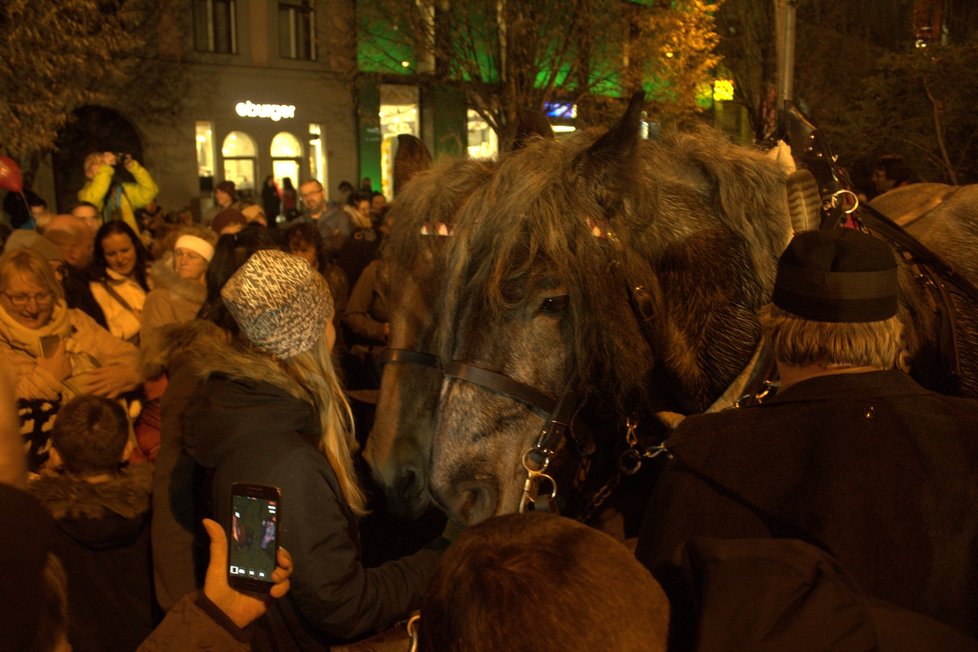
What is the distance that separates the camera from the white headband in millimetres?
5656

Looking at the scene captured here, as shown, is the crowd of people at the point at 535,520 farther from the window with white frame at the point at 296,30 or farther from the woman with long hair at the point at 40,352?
the window with white frame at the point at 296,30

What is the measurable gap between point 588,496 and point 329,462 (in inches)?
53.8

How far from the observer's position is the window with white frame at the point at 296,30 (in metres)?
24.1

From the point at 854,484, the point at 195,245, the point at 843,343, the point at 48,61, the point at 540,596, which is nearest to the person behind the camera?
the point at 540,596

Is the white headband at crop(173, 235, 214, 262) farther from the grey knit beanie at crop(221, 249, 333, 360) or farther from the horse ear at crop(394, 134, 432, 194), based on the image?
the grey knit beanie at crop(221, 249, 333, 360)

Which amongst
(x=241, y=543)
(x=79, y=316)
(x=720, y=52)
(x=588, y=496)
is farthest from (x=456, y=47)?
(x=241, y=543)

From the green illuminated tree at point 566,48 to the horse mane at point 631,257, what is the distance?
12799 millimetres

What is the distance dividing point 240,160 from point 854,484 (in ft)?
80.9

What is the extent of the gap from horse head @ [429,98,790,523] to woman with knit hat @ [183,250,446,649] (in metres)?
→ 0.35

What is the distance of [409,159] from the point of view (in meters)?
5.04

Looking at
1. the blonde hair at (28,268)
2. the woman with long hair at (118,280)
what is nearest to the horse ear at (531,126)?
the blonde hair at (28,268)

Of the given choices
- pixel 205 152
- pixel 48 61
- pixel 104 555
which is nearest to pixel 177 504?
pixel 104 555

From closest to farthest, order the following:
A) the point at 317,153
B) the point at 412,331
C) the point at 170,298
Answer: the point at 412,331 < the point at 170,298 < the point at 317,153

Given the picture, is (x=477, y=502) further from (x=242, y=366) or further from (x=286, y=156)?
(x=286, y=156)
